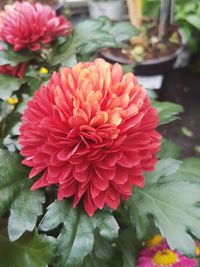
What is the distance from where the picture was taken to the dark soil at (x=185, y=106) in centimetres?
185

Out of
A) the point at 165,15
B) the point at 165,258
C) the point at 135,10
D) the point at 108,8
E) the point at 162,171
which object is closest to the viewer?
the point at 162,171

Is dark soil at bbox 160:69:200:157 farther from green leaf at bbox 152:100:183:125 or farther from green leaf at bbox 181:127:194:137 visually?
green leaf at bbox 152:100:183:125

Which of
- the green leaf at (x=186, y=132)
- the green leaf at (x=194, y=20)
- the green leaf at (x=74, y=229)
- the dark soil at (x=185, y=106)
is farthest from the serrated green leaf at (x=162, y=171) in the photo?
the green leaf at (x=194, y=20)

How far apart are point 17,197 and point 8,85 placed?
28 cm

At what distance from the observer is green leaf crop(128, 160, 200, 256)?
2.12 feet

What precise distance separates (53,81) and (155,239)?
1.35 feet

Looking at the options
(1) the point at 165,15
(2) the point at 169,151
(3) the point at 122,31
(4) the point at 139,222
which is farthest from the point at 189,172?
(1) the point at 165,15

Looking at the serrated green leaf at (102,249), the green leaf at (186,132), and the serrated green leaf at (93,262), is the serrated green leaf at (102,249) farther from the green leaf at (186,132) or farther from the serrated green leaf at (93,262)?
the green leaf at (186,132)

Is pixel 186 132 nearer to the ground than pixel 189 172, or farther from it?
nearer to the ground

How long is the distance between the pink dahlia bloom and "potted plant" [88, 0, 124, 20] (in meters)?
1.53

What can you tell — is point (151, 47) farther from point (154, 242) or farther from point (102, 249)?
point (102, 249)

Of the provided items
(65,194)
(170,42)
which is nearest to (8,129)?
(65,194)

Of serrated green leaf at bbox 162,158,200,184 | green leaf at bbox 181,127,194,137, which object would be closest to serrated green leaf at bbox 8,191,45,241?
serrated green leaf at bbox 162,158,200,184

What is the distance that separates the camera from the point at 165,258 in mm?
852
